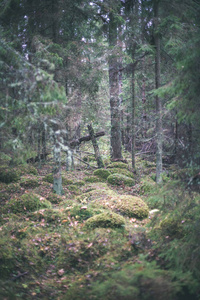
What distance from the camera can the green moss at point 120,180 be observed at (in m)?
10.5

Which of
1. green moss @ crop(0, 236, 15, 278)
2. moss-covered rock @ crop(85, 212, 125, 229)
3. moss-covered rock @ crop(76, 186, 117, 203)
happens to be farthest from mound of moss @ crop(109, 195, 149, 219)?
green moss @ crop(0, 236, 15, 278)

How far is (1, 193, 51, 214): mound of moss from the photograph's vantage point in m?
6.75

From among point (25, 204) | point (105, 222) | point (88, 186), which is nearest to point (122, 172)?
point (88, 186)

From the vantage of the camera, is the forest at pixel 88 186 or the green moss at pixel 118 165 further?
the green moss at pixel 118 165

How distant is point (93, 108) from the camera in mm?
9984

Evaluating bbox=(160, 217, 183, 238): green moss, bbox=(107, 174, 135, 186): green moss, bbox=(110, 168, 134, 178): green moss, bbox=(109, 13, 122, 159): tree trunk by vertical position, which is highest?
bbox=(109, 13, 122, 159): tree trunk

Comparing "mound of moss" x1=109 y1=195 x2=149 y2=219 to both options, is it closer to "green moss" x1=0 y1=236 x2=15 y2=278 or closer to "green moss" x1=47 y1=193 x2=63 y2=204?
"green moss" x1=47 y1=193 x2=63 y2=204

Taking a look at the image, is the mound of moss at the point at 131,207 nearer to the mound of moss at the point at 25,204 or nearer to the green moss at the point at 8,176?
the mound of moss at the point at 25,204

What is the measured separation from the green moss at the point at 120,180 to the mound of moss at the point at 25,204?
3970 millimetres

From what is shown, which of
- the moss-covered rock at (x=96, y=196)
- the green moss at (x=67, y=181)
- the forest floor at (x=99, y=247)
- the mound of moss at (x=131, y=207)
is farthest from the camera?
the green moss at (x=67, y=181)

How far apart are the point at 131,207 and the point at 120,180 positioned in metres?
3.78

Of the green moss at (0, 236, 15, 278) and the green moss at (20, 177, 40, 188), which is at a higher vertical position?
the green moss at (20, 177, 40, 188)

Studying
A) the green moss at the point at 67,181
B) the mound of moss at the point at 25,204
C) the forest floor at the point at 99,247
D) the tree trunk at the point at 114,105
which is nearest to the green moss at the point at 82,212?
the forest floor at the point at 99,247

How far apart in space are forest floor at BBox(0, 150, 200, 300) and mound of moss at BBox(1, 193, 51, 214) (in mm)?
29
